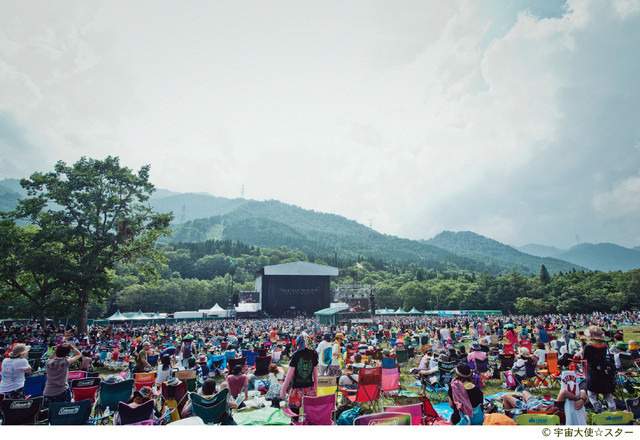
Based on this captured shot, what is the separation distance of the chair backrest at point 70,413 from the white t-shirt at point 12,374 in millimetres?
2067

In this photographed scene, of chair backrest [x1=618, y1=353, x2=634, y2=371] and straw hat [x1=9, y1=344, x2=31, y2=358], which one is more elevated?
straw hat [x1=9, y1=344, x2=31, y2=358]

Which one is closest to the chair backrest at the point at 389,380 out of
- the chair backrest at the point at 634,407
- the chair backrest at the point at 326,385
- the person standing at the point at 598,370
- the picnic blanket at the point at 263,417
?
the chair backrest at the point at 326,385

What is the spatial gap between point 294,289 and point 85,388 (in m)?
49.2

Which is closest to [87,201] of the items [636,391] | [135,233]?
[135,233]

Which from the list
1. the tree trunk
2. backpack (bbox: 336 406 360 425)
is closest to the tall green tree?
the tree trunk

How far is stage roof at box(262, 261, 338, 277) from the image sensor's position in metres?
52.9

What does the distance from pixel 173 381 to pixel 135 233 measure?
57.8 ft

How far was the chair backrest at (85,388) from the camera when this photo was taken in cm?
500

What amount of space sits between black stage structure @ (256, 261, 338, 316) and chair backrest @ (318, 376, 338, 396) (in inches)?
1857

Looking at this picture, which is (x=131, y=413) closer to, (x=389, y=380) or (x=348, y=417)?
(x=348, y=417)

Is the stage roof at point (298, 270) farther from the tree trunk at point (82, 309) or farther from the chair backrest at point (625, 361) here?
the chair backrest at point (625, 361)

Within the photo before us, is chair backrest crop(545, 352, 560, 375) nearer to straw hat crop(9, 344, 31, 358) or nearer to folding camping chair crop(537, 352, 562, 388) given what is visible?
folding camping chair crop(537, 352, 562, 388)
